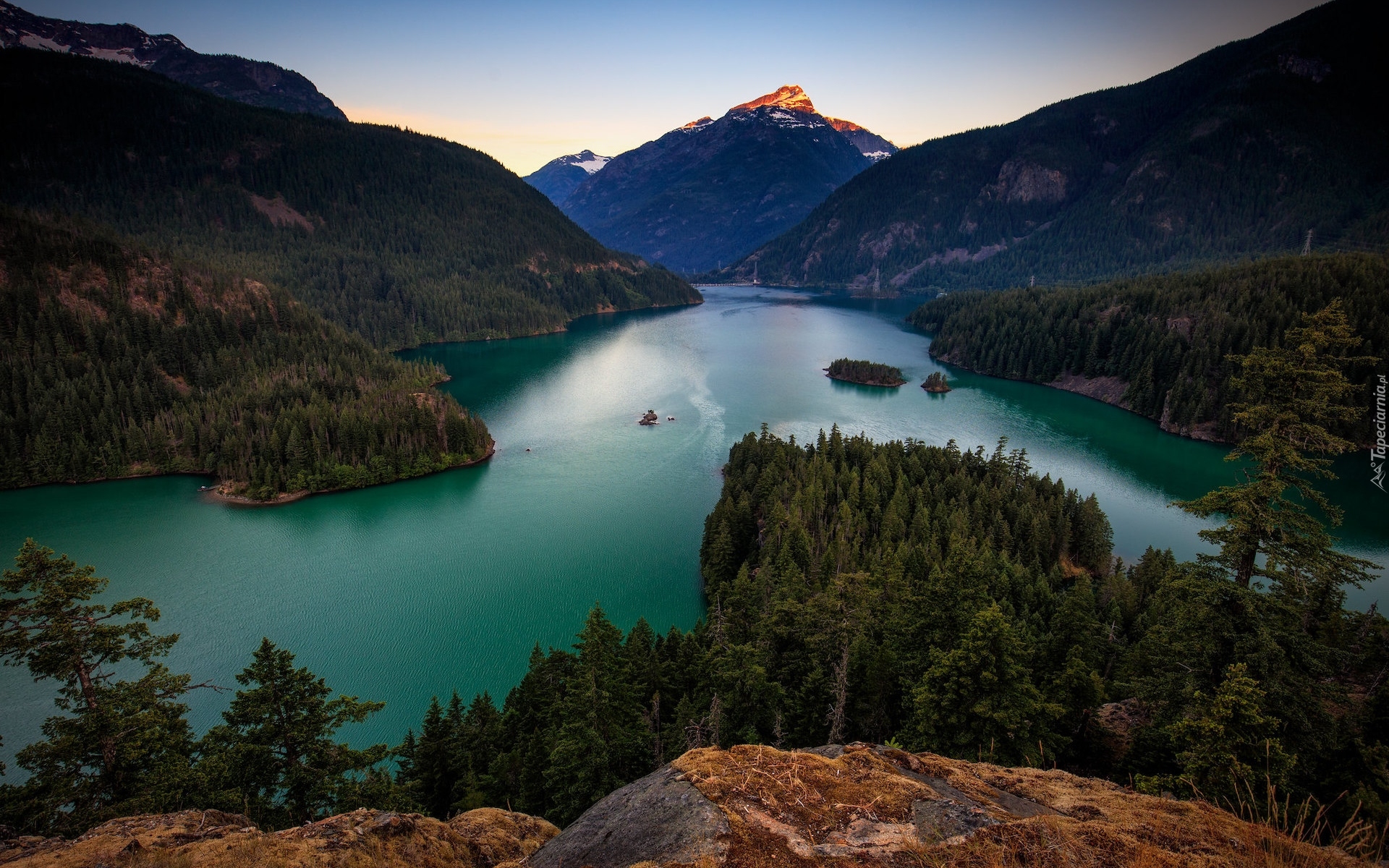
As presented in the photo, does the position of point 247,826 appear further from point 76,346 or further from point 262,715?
point 76,346

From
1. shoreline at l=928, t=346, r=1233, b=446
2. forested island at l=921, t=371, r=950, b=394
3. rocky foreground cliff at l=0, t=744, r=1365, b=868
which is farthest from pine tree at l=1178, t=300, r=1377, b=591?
forested island at l=921, t=371, r=950, b=394

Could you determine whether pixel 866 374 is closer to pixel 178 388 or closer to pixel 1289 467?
pixel 1289 467

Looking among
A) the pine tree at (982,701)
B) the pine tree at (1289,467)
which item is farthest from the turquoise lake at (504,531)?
the pine tree at (1289,467)

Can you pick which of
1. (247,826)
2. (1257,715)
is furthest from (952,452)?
(247,826)

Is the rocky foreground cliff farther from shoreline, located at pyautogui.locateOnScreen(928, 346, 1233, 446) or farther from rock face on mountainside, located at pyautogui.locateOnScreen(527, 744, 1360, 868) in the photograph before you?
shoreline, located at pyautogui.locateOnScreen(928, 346, 1233, 446)

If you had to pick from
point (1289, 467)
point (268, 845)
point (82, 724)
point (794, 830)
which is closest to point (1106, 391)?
point (1289, 467)

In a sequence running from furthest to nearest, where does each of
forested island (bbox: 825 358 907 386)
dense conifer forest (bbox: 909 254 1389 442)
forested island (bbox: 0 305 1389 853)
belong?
1. forested island (bbox: 825 358 907 386)
2. dense conifer forest (bbox: 909 254 1389 442)
3. forested island (bbox: 0 305 1389 853)
